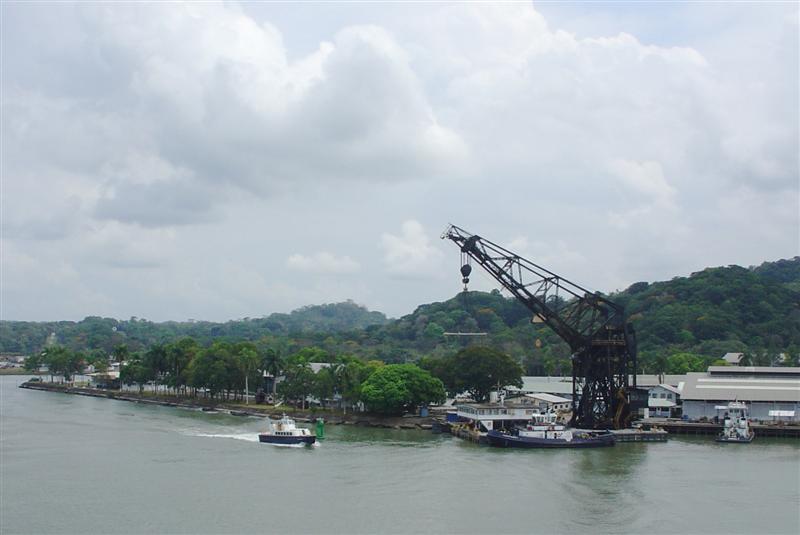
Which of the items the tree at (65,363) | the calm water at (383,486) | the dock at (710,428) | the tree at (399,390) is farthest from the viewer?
the tree at (65,363)

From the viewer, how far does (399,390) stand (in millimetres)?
45812

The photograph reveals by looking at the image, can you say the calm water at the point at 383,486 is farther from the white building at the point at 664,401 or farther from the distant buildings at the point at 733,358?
the distant buildings at the point at 733,358

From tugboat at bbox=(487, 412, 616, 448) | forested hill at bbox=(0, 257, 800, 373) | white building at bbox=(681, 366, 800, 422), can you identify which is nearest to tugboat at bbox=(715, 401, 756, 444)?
white building at bbox=(681, 366, 800, 422)

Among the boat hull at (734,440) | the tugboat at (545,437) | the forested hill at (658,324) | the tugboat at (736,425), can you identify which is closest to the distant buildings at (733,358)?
the forested hill at (658,324)

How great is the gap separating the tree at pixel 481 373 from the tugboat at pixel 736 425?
13.3 metres

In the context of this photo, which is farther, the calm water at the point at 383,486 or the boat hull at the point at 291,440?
the boat hull at the point at 291,440

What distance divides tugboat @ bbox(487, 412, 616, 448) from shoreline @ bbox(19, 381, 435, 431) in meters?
7.80

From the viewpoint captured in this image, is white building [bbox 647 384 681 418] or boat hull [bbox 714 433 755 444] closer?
boat hull [bbox 714 433 755 444]

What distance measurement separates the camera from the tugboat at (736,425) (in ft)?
129

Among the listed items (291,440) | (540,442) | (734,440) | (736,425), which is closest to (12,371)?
(291,440)

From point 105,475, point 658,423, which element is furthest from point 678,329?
point 105,475

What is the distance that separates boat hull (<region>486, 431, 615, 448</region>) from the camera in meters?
36.6

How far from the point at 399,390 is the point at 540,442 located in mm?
11371

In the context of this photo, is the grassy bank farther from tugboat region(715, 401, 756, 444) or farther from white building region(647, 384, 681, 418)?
tugboat region(715, 401, 756, 444)
